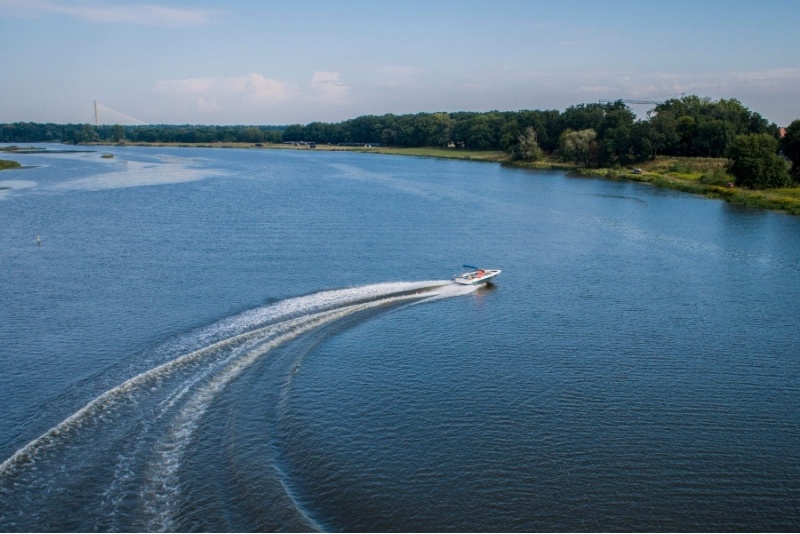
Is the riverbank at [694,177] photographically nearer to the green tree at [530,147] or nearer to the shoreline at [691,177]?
the shoreline at [691,177]

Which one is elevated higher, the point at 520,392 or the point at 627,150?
the point at 627,150

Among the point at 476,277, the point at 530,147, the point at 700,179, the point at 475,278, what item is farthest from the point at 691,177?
the point at 475,278

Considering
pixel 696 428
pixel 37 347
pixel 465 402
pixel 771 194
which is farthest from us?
pixel 771 194

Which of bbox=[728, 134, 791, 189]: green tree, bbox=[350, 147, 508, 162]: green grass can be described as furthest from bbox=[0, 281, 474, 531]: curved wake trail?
bbox=[350, 147, 508, 162]: green grass

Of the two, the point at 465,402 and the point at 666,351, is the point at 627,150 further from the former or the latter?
the point at 465,402

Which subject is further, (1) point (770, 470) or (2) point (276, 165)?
(2) point (276, 165)

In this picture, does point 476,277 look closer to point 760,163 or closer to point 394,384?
point 394,384

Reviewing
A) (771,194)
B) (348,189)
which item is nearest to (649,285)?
(771,194)
